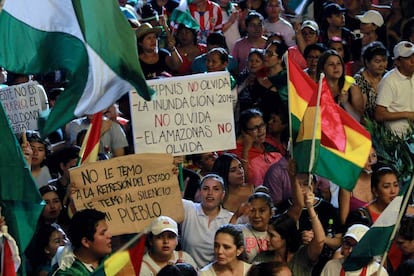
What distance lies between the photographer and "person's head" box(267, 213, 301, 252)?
9.87 meters

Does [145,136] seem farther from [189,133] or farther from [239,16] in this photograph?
[239,16]

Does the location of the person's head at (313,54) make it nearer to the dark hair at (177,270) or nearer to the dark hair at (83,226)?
the dark hair at (83,226)

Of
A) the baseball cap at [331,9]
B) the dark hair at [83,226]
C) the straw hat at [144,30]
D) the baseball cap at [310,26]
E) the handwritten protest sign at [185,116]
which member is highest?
the straw hat at [144,30]

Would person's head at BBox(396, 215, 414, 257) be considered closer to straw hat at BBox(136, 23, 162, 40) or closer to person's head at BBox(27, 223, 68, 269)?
person's head at BBox(27, 223, 68, 269)

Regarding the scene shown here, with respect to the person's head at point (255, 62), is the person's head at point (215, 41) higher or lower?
higher

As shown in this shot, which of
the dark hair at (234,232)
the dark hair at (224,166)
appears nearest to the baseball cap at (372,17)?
the dark hair at (224,166)

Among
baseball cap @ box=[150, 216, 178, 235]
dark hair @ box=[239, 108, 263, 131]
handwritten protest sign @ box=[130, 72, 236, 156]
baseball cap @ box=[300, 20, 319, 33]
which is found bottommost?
baseball cap @ box=[150, 216, 178, 235]

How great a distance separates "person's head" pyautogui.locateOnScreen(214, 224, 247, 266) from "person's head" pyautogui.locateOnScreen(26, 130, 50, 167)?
92.7 inches

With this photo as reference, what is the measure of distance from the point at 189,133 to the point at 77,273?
2.47m

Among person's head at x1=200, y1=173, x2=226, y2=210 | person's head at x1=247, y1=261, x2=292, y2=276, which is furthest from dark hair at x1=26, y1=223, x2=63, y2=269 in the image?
person's head at x1=247, y1=261, x2=292, y2=276

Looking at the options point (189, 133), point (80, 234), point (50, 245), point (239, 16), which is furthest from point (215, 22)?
point (80, 234)

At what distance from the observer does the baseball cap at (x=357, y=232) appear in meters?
9.54

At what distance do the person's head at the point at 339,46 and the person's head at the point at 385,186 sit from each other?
415 cm

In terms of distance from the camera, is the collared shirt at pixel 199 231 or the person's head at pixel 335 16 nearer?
the collared shirt at pixel 199 231
